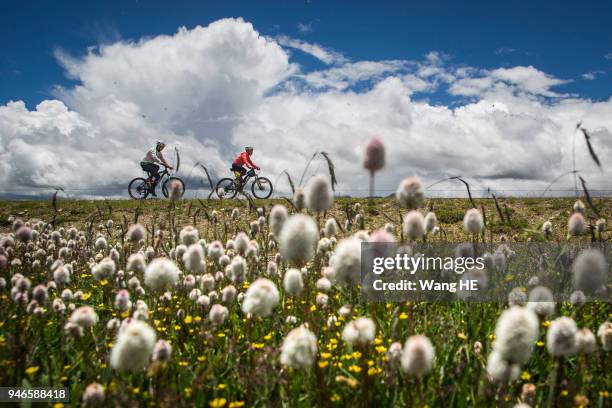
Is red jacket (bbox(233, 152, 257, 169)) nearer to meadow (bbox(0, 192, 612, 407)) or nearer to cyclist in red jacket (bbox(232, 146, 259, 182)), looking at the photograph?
cyclist in red jacket (bbox(232, 146, 259, 182))

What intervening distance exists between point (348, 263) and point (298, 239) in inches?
13.8

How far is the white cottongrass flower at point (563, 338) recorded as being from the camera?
7.14 ft

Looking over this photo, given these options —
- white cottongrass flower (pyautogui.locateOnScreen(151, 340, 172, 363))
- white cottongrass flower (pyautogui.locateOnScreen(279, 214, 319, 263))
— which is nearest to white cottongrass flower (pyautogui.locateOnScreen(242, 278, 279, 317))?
white cottongrass flower (pyautogui.locateOnScreen(279, 214, 319, 263))

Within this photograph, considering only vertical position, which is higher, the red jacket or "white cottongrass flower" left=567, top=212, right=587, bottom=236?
the red jacket

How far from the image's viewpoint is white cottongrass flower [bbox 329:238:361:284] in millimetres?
2400

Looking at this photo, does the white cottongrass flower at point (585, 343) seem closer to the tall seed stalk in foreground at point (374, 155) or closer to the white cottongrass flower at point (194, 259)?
the tall seed stalk in foreground at point (374, 155)

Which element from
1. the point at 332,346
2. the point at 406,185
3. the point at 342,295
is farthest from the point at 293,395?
the point at 342,295

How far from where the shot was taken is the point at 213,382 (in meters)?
2.84

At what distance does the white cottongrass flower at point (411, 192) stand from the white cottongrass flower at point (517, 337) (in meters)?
0.90

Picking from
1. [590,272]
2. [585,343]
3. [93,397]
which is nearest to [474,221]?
[590,272]

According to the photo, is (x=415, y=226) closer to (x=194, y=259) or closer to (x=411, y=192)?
(x=411, y=192)

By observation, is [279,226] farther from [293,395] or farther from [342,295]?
[342,295]

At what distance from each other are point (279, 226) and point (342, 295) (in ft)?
7.88

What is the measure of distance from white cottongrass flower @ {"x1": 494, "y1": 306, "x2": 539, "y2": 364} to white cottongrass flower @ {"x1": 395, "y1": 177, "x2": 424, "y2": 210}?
903mm
